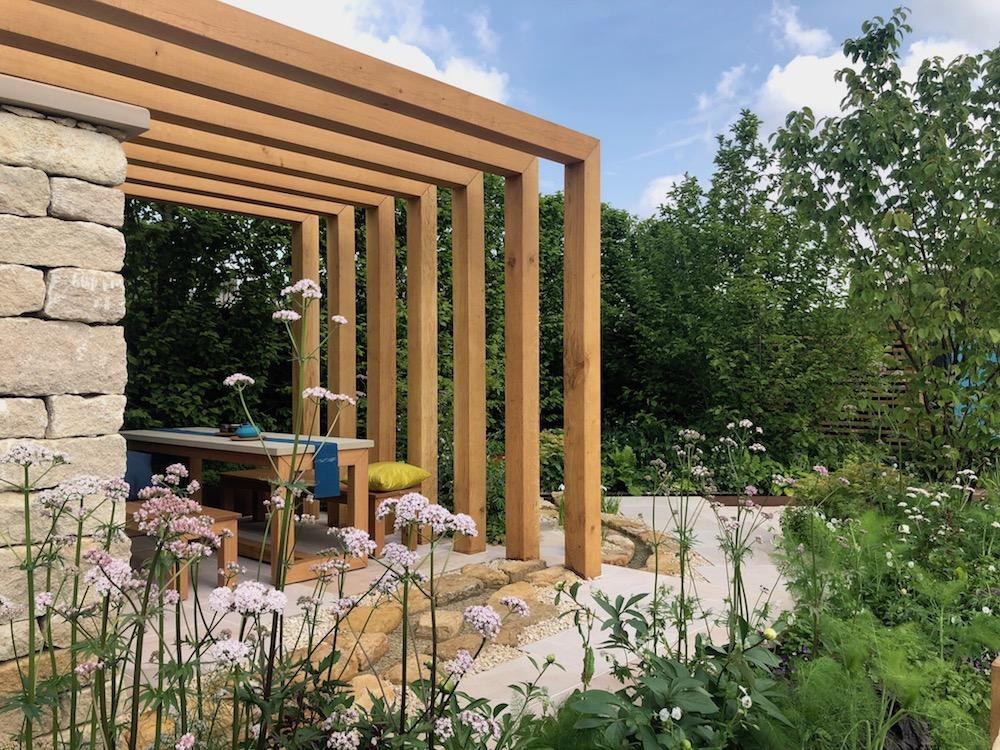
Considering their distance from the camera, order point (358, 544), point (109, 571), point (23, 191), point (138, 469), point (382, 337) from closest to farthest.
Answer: point (109, 571) < point (358, 544) < point (23, 191) < point (138, 469) < point (382, 337)

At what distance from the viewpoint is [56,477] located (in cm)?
264

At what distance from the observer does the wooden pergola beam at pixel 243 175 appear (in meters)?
4.75

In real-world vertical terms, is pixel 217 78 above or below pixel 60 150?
above

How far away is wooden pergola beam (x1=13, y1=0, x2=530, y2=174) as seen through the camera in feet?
9.70

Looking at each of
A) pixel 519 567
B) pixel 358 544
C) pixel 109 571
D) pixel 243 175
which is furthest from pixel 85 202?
pixel 519 567

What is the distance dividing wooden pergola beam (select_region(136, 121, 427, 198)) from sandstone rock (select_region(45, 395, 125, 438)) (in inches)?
75.7

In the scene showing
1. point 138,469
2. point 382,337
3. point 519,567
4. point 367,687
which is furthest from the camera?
point 382,337

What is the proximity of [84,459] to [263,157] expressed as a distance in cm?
258

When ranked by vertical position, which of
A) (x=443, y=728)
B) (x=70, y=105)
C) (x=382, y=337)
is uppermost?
(x=70, y=105)

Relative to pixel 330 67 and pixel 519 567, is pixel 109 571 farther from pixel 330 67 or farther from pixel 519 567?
pixel 519 567

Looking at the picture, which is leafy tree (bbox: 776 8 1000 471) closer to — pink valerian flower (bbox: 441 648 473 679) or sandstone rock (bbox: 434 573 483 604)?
sandstone rock (bbox: 434 573 483 604)

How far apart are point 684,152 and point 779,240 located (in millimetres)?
1990

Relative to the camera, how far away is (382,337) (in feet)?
20.3

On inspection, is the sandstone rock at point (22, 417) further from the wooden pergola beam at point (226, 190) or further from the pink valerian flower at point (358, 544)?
the wooden pergola beam at point (226, 190)
